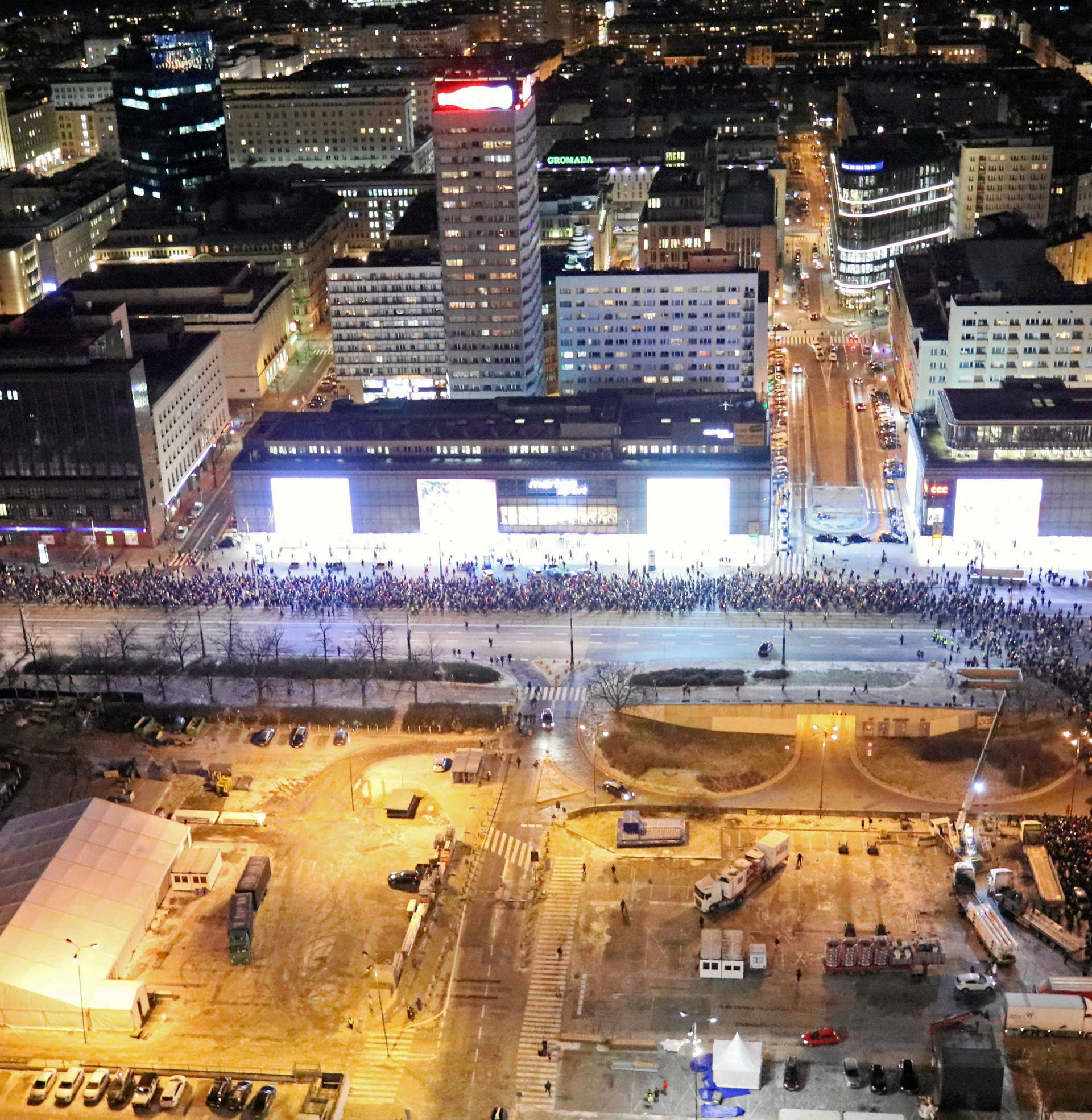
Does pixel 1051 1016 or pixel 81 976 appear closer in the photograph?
pixel 1051 1016

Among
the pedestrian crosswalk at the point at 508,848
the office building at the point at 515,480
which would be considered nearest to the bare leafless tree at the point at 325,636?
the office building at the point at 515,480

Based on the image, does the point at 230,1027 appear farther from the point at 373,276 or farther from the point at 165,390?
the point at 373,276

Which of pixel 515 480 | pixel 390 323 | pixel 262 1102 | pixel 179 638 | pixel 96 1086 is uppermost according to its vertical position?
pixel 390 323

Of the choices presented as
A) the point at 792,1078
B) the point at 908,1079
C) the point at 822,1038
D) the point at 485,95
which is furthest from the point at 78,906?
the point at 485,95

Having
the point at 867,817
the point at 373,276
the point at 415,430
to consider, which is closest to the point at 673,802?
the point at 867,817

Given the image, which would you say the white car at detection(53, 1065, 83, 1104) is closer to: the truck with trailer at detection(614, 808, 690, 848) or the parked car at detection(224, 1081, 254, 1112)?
the parked car at detection(224, 1081, 254, 1112)

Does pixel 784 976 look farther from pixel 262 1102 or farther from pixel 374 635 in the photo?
pixel 374 635

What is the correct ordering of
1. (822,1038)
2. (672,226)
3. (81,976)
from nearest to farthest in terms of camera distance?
1. (822,1038)
2. (81,976)
3. (672,226)
